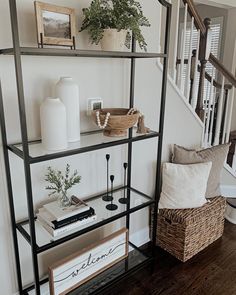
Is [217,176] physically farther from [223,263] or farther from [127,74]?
[127,74]

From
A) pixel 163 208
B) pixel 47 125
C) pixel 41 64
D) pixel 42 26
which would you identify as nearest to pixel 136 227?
pixel 163 208

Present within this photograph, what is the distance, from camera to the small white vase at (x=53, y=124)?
127cm

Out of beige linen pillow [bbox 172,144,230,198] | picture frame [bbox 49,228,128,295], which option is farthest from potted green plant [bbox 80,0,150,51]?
picture frame [bbox 49,228,128,295]

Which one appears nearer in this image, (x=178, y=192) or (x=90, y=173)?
(x=90, y=173)

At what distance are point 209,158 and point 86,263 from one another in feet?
4.40

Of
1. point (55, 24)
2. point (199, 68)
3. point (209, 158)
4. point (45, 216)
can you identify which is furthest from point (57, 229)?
point (199, 68)

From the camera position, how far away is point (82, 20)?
5.05 feet

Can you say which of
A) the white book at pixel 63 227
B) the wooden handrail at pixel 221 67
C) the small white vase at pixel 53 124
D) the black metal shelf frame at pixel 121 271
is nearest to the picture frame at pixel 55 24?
the small white vase at pixel 53 124

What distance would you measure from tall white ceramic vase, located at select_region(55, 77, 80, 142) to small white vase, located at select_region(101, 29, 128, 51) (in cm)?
28

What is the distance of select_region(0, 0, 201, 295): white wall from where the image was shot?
54.6 inches

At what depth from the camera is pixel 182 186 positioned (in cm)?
212

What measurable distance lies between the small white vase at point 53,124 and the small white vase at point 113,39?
0.43 metres

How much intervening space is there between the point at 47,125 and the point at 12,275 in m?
1.00

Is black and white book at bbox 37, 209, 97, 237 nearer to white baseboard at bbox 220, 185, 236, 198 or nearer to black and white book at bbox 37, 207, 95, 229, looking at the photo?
black and white book at bbox 37, 207, 95, 229
